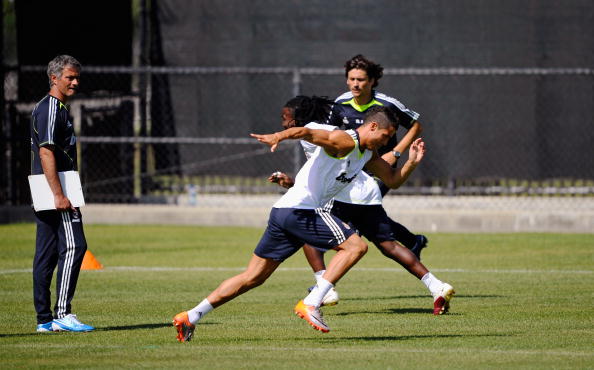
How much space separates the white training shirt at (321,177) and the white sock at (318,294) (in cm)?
55

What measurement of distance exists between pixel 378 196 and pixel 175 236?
7.60 metres

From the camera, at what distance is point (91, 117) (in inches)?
812

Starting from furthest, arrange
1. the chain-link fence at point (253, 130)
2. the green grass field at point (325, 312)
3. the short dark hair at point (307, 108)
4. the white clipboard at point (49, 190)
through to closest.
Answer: the chain-link fence at point (253, 130), the short dark hair at point (307, 108), the white clipboard at point (49, 190), the green grass field at point (325, 312)

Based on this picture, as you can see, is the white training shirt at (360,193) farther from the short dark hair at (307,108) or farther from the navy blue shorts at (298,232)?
the navy blue shorts at (298,232)

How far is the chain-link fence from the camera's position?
65.6ft

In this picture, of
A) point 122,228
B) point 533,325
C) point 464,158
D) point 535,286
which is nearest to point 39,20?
point 122,228

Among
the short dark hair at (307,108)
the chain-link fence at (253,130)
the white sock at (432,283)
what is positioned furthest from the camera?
the chain-link fence at (253,130)

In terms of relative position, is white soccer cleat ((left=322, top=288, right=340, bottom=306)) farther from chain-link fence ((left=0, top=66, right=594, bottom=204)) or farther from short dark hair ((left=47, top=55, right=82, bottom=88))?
chain-link fence ((left=0, top=66, right=594, bottom=204))

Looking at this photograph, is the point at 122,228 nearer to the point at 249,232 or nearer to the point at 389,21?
the point at 249,232

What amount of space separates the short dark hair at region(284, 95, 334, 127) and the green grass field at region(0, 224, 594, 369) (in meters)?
1.63

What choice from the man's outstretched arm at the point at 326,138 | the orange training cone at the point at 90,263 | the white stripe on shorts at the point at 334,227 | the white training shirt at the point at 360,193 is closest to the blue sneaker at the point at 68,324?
the white stripe on shorts at the point at 334,227

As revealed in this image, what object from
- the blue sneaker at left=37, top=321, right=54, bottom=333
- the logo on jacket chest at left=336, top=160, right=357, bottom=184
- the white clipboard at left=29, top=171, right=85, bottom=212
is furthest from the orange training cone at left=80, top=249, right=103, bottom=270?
the logo on jacket chest at left=336, top=160, right=357, bottom=184

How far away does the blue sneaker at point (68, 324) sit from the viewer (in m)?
9.27

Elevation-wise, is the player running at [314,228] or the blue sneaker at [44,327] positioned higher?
the player running at [314,228]
